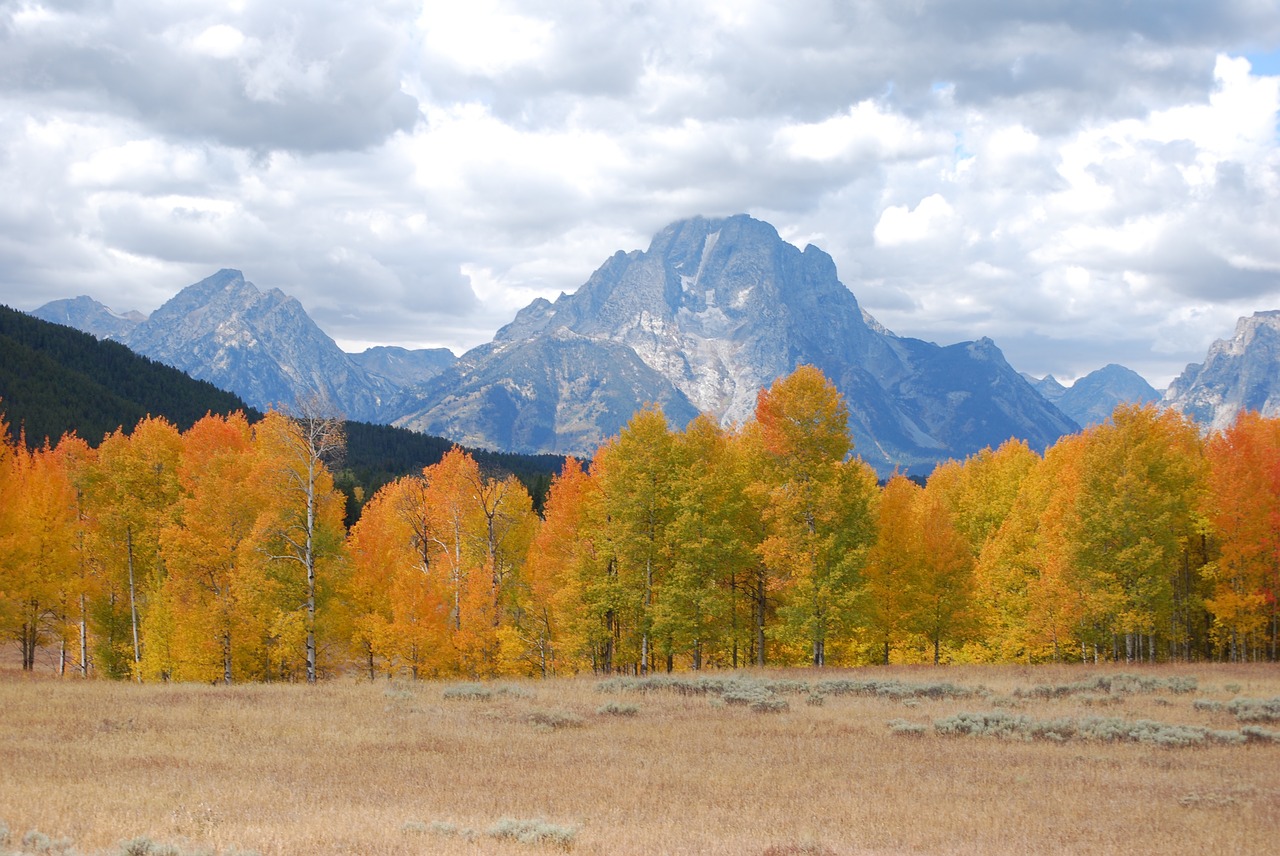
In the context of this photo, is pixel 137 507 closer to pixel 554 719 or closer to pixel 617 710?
pixel 554 719

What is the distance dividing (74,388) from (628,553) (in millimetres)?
168235

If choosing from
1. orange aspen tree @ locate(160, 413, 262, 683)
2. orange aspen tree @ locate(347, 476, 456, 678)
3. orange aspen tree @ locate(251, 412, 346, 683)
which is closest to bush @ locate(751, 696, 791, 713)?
orange aspen tree @ locate(251, 412, 346, 683)

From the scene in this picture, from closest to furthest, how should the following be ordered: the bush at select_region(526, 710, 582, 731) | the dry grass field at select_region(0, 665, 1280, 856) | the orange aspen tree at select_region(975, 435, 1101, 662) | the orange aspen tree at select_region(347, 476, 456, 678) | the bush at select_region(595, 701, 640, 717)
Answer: the dry grass field at select_region(0, 665, 1280, 856) → the bush at select_region(526, 710, 582, 731) → the bush at select_region(595, 701, 640, 717) → the orange aspen tree at select_region(347, 476, 456, 678) → the orange aspen tree at select_region(975, 435, 1101, 662)

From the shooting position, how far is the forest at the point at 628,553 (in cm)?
3650

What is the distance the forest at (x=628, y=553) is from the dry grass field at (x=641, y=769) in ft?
20.5

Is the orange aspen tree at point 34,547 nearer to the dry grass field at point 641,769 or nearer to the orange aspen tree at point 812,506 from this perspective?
the dry grass field at point 641,769

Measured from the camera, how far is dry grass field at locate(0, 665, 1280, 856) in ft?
43.7

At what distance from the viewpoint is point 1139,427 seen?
41156 mm

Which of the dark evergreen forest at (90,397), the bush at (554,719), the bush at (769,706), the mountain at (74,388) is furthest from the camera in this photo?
the mountain at (74,388)

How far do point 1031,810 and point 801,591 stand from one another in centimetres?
2085

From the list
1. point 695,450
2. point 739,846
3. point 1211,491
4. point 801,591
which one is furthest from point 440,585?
point 1211,491

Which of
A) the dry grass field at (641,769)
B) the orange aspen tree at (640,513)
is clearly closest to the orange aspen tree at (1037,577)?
the dry grass field at (641,769)

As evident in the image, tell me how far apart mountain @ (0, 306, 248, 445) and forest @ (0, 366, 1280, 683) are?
109535 millimetres

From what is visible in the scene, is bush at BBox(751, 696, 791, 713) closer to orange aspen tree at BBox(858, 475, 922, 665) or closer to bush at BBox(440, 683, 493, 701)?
bush at BBox(440, 683, 493, 701)
